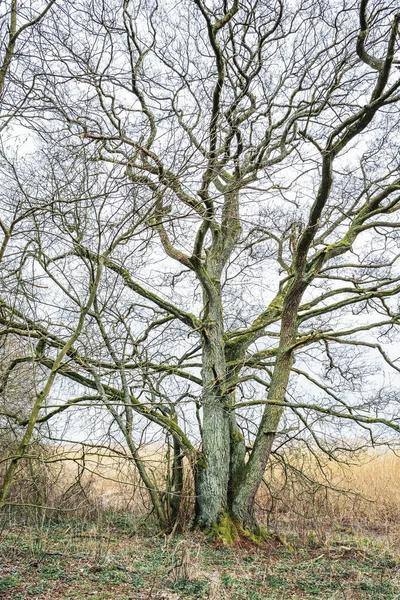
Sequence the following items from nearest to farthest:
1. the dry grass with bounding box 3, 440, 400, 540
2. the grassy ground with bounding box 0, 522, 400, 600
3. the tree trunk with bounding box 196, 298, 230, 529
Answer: the grassy ground with bounding box 0, 522, 400, 600 < the dry grass with bounding box 3, 440, 400, 540 < the tree trunk with bounding box 196, 298, 230, 529

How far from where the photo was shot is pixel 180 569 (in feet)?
16.6

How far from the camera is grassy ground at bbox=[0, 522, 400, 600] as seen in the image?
466 centimetres

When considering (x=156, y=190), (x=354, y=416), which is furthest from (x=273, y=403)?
(x=156, y=190)

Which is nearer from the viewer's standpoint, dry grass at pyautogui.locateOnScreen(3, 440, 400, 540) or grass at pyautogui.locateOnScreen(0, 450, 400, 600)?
grass at pyautogui.locateOnScreen(0, 450, 400, 600)

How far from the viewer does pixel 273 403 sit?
7.38 m

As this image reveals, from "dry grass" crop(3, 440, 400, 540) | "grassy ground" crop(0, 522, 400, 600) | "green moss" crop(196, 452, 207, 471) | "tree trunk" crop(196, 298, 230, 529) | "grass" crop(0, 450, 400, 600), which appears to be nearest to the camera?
"grassy ground" crop(0, 522, 400, 600)

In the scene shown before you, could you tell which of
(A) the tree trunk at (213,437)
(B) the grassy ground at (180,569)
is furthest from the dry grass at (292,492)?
(B) the grassy ground at (180,569)

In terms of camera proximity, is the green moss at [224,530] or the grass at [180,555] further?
the green moss at [224,530]

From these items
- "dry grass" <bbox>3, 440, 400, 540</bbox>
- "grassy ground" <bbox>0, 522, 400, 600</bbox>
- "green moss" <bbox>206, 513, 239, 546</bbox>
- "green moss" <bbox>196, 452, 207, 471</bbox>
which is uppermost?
"green moss" <bbox>196, 452, 207, 471</bbox>

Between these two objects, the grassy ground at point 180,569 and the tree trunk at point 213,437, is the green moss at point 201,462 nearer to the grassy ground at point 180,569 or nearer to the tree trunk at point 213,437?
the tree trunk at point 213,437

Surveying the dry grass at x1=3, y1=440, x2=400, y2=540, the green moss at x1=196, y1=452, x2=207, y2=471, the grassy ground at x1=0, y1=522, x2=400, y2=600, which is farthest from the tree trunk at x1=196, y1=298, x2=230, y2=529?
the grassy ground at x1=0, y1=522, x2=400, y2=600

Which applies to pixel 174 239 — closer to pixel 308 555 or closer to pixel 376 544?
pixel 308 555

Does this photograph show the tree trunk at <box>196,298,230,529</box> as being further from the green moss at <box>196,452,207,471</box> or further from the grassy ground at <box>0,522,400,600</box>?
the grassy ground at <box>0,522,400,600</box>

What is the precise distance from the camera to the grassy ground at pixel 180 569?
4664 millimetres
